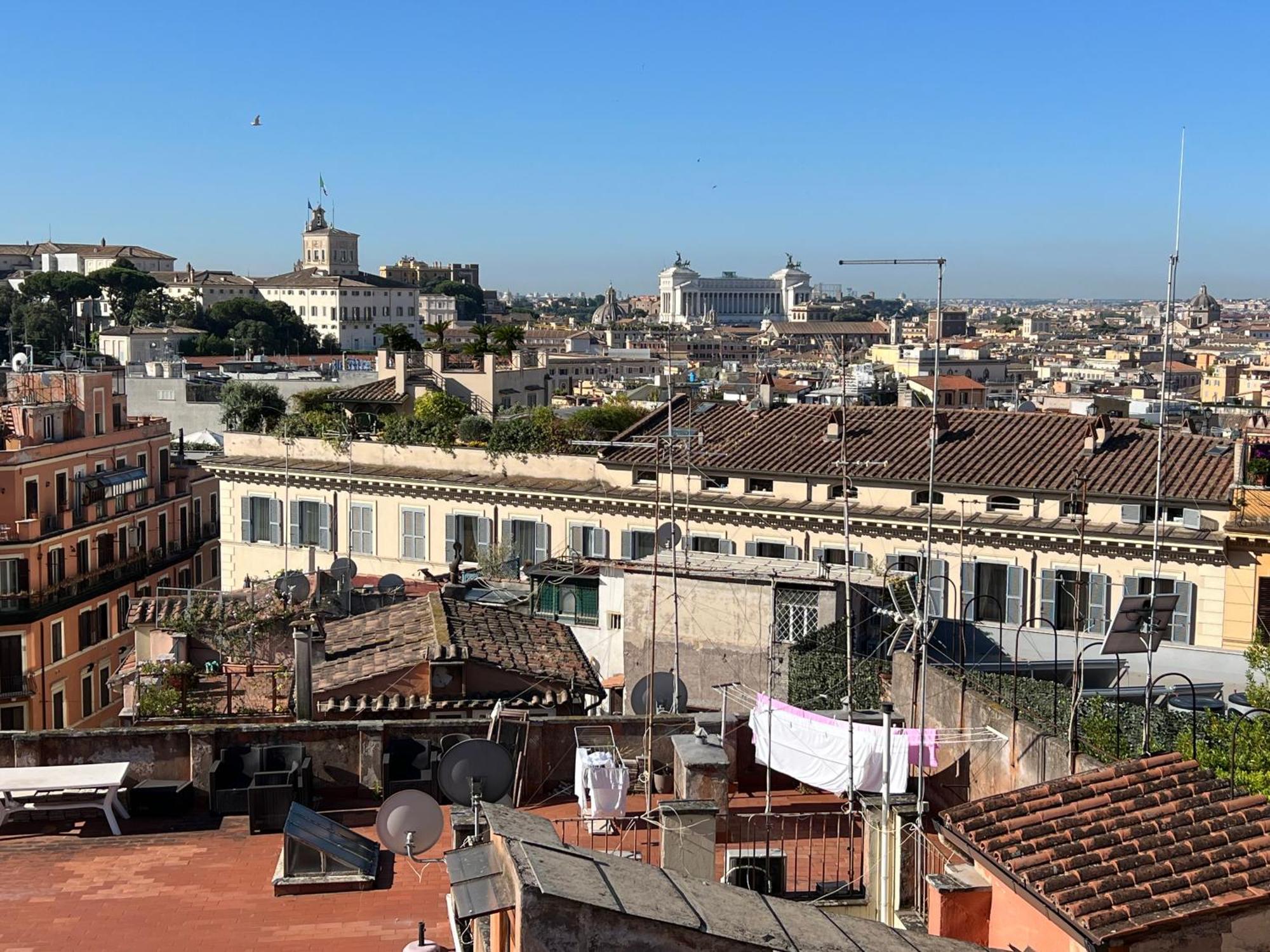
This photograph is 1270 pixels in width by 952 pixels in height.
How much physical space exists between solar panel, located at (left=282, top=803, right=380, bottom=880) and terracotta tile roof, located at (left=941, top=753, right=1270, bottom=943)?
3.84m

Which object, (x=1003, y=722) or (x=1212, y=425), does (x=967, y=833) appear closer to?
(x=1003, y=722)

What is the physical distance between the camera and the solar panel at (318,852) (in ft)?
29.7

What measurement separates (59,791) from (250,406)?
33.3 meters

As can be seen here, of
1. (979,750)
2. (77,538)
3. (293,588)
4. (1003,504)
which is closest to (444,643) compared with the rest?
(979,750)

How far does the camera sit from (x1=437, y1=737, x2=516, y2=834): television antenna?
9852mm

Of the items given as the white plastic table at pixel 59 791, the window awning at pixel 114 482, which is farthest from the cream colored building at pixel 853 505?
the white plastic table at pixel 59 791

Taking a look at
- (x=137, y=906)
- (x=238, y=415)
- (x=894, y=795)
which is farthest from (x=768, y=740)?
(x=238, y=415)

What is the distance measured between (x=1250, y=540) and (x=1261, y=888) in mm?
15682

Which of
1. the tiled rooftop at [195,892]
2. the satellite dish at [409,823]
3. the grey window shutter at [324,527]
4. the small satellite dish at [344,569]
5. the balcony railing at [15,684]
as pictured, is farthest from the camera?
the balcony railing at [15,684]

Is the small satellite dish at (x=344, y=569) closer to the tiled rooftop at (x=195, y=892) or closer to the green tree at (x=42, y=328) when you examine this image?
the tiled rooftop at (x=195, y=892)

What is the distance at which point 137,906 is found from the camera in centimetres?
885

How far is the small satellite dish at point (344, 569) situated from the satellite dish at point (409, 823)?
Answer: 1193 centimetres

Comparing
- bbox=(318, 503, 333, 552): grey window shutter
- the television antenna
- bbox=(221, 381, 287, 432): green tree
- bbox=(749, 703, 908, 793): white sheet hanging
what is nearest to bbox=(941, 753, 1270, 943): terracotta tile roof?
bbox=(749, 703, 908, 793): white sheet hanging

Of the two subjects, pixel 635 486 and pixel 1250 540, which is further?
pixel 635 486
